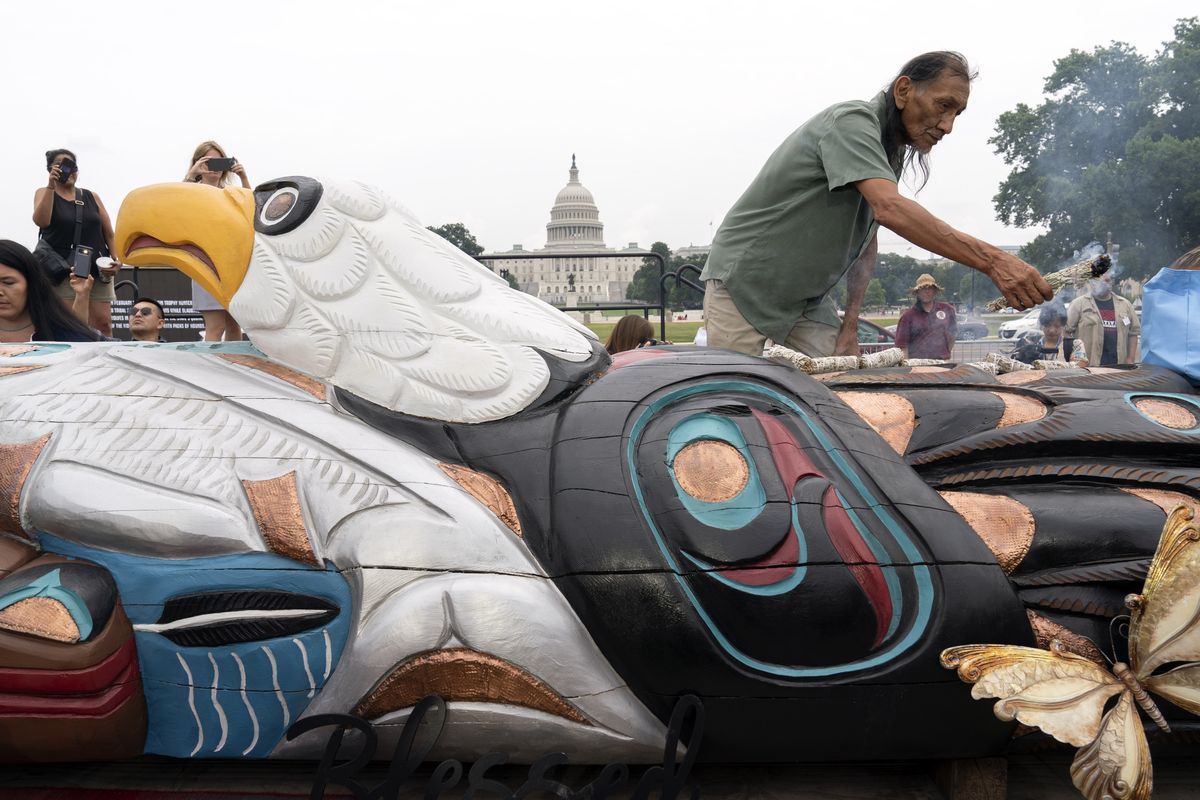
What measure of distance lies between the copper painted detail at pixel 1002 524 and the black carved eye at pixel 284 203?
1476mm

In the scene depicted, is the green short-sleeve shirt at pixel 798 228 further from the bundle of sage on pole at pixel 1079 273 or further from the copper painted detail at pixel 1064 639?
the copper painted detail at pixel 1064 639

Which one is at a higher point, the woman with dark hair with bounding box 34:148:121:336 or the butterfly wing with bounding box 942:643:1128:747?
the woman with dark hair with bounding box 34:148:121:336

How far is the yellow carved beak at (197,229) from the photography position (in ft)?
6.68

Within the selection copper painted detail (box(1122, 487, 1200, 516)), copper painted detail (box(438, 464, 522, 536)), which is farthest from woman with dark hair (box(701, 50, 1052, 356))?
copper painted detail (box(438, 464, 522, 536))

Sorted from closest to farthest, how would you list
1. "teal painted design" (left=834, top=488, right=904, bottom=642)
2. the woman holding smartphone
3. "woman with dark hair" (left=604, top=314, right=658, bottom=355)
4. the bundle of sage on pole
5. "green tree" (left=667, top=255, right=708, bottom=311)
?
"teal painted design" (left=834, top=488, right=904, bottom=642), the bundle of sage on pole, the woman holding smartphone, "woman with dark hair" (left=604, top=314, right=658, bottom=355), "green tree" (left=667, top=255, right=708, bottom=311)

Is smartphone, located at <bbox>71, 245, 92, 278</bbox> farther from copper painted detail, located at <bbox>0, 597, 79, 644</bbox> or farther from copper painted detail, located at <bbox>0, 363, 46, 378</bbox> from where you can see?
copper painted detail, located at <bbox>0, 597, 79, 644</bbox>

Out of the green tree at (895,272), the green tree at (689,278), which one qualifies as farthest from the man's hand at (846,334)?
the green tree at (895,272)

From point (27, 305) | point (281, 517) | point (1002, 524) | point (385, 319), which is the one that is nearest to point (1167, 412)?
Answer: point (1002, 524)

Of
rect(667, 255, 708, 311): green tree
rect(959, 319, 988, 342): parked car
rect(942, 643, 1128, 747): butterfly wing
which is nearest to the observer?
rect(942, 643, 1128, 747): butterfly wing

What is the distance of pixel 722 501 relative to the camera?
177cm

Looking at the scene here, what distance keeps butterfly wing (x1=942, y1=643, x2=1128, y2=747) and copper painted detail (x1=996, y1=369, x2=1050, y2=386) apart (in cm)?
69

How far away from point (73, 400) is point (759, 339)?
1.83 meters

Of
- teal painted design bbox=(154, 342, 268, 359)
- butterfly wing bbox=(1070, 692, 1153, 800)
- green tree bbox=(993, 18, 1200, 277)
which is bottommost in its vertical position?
butterfly wing bbox=(1070, 692, 1153, 800)

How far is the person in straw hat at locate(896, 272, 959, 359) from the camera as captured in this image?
17.9 feet
